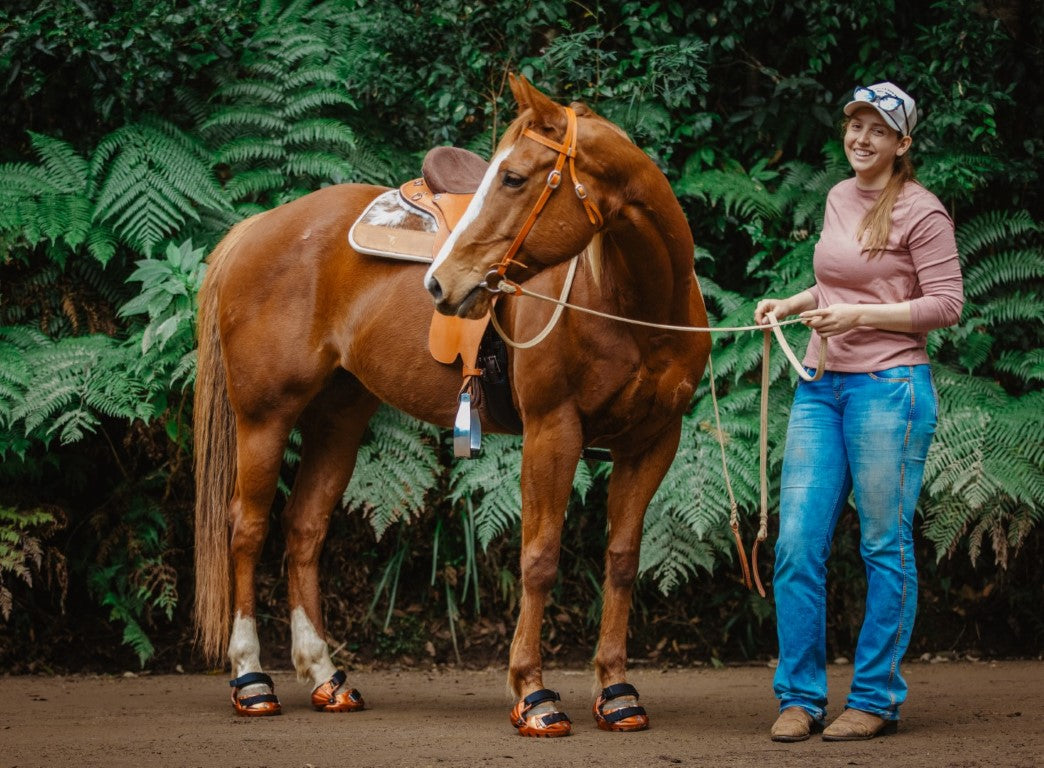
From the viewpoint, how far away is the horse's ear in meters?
3.29

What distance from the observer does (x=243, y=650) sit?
4.39 m

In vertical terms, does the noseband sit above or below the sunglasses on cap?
below

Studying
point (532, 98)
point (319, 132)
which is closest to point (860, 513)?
point (532, 98)

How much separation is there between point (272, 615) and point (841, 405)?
3.57 meters

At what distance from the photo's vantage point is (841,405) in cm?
353

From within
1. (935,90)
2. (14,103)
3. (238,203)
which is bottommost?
(238,203)

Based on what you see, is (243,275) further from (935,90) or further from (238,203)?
(935,90)

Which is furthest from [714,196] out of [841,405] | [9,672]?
[9,672]

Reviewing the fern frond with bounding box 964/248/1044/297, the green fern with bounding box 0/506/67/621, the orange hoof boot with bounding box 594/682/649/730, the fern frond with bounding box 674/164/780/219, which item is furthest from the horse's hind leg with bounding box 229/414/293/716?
the fern frond with bounding box 964/248/1044/297

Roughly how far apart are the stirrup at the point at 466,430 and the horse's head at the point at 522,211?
0.69 meters

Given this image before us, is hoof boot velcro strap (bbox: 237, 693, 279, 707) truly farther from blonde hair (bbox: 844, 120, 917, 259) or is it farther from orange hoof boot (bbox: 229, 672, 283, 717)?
blonde hair (bbox: 844, 120, 917, 259)

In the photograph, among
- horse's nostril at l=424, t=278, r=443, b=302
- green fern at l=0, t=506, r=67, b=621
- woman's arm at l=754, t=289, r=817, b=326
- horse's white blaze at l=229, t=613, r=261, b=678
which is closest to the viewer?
horse's nostril at l=424, t=278, r=443, b=302

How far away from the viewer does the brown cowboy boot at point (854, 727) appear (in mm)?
3449

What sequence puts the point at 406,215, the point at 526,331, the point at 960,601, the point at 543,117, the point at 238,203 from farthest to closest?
the point at 238,203, the point at 960,601, the point at 406,215, the point at 526,331, the point at 543,117
